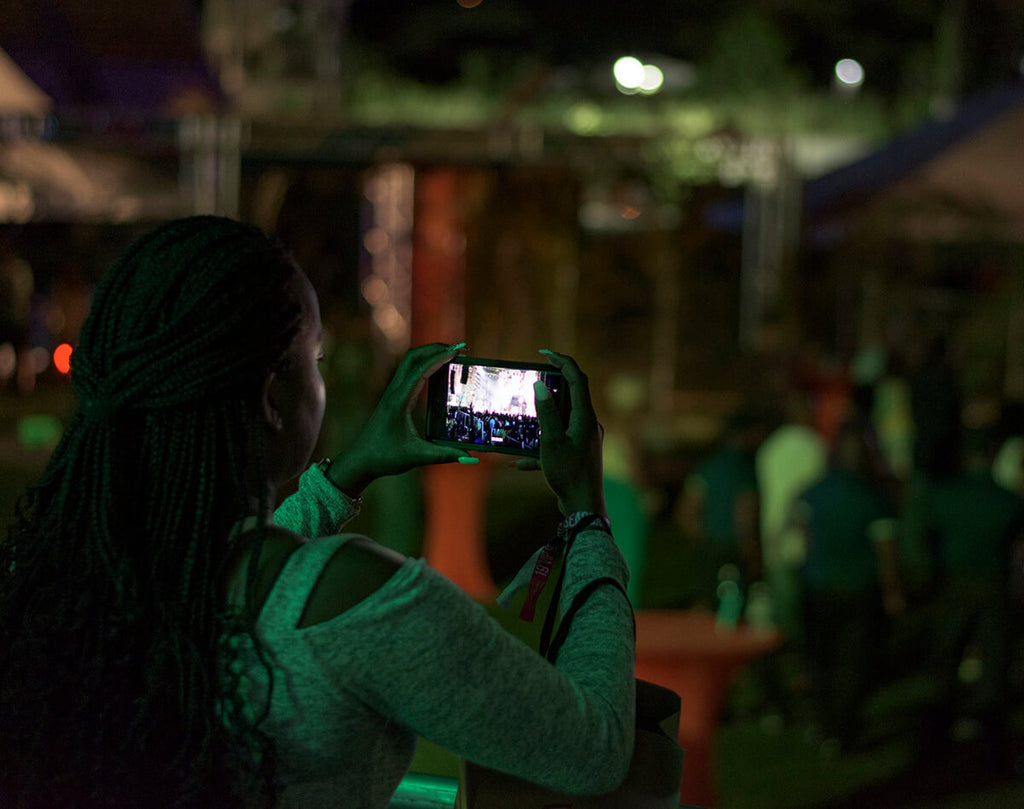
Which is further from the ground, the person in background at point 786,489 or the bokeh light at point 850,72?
the bokeh light at point 850,72

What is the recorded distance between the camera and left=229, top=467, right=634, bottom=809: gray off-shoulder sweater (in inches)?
36.3

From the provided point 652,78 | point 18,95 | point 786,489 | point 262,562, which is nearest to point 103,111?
point 18,95

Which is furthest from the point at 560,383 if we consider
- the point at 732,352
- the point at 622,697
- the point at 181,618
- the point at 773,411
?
the point at 732,352

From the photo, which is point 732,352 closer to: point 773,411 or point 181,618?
point 773,411

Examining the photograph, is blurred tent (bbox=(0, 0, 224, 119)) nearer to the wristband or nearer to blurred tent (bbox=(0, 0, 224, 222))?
blurred tent (bbox=(0, 0, 224, 222))

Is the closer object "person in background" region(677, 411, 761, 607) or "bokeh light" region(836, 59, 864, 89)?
"person in background" region(677, 411, 761, 607)

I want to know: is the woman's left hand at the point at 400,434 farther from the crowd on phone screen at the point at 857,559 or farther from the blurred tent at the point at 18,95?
the crowd on phone screen at the point at 857,559

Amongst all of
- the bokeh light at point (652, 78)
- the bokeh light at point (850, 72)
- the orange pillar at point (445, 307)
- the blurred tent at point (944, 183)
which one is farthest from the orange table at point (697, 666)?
the bokeh light at point (850, 72)

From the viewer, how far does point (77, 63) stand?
4.76m

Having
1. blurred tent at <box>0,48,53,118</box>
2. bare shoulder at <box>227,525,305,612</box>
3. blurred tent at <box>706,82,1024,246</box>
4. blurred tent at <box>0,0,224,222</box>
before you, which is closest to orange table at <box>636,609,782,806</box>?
bare shoulder at <box>227,525,305,612</box>

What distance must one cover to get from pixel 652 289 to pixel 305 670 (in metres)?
11.5

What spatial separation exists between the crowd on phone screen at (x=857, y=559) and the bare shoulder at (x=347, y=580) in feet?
12.2

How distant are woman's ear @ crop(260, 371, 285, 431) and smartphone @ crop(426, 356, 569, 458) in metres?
0.27

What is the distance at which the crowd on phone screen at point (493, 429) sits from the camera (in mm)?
1254
